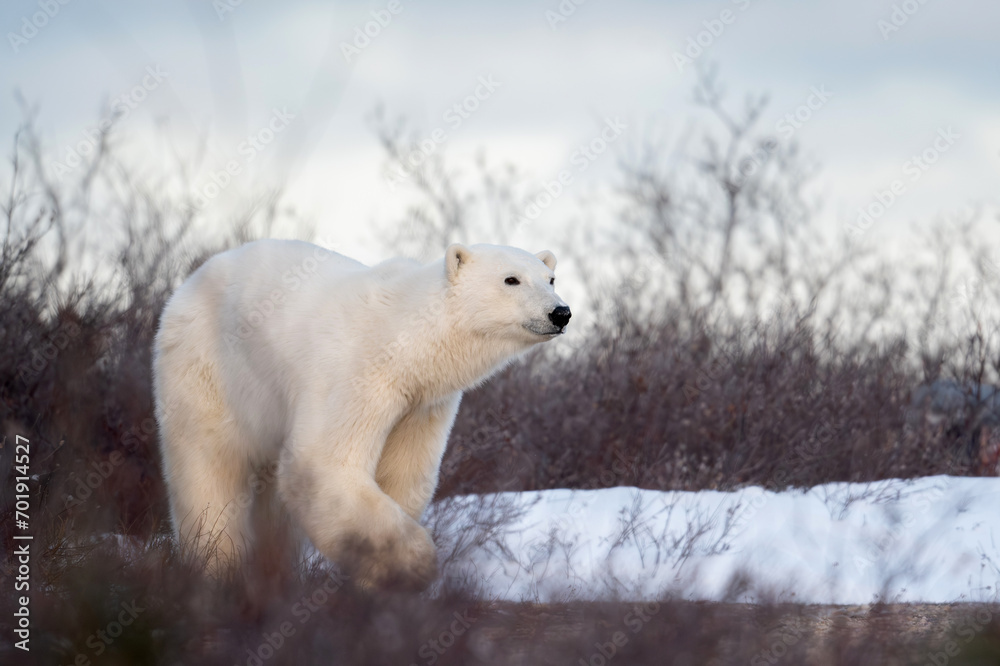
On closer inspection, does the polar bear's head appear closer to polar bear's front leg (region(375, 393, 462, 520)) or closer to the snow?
polar bear's front leg (region(375, 393, 462, 520))

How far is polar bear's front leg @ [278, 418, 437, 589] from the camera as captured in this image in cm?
398

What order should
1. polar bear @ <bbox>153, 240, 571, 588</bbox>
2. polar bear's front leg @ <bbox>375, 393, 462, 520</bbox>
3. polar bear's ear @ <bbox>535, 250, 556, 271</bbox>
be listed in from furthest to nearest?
polar bear's ear @ <bbox>535, 250, 556, 271</bbox> < polar bear's front leg @ <bbox>375, 393, 462, 520</bbox> < polar bear @ <bbox>153, 240, 571, 588</bbox>

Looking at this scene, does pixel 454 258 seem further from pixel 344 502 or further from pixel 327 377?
pixel 344 502

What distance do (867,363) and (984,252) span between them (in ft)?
9.56

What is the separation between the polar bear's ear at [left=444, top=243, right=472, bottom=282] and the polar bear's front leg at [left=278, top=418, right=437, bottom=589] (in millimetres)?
793

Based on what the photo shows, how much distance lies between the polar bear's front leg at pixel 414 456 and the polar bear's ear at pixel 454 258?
60 cm

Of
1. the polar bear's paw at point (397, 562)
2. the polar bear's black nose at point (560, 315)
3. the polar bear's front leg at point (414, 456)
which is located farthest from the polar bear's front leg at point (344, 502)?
the polar bear's black nose at point (560, 315)

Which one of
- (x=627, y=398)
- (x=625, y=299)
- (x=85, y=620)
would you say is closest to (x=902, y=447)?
(x=627, y=398)

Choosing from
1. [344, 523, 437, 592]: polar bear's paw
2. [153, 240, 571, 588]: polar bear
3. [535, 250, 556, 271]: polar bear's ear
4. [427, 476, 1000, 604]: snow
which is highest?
[535, 250, 556, 271]: polar bear's ear

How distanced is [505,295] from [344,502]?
3.64 feet

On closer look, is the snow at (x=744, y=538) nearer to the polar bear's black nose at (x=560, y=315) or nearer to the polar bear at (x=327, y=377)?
the polar bear at (x=327, y=377)

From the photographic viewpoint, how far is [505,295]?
4.33 m

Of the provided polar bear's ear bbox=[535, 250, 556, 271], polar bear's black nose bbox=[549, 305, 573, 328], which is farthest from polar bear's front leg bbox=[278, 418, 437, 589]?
polar bear's ear bbox=[535, 250, 556, 271]

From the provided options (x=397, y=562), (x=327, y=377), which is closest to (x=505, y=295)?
(x=327, y=377)
